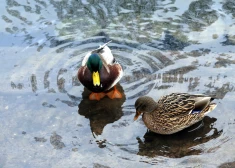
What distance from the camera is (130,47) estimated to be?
6.35 meters

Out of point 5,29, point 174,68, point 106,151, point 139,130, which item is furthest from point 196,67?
point 5,29

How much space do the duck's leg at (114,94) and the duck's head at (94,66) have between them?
28 centimetres

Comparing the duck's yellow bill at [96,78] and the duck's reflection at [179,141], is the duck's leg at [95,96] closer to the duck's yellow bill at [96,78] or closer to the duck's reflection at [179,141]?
the duck's yellow bill at [96,78]

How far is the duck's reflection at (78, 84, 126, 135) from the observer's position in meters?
5.05

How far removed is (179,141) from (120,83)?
123cm

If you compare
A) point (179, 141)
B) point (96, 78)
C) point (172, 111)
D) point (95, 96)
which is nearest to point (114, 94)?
point (95, 96)

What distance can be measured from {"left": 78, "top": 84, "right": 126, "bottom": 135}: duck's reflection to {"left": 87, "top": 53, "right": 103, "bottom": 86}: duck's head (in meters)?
0.27

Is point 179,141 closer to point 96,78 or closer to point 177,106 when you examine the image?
point 177,106

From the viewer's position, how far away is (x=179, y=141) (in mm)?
4789

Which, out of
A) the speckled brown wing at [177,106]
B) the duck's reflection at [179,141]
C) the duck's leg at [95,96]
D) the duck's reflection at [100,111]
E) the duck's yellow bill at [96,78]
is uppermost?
the duck's yellow bill at [96,78]

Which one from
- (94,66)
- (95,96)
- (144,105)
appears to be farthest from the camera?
(95,96)

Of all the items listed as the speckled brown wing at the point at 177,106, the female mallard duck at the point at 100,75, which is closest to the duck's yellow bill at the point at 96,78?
the female mallard duck at the point at 100,75

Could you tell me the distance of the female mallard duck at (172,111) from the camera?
4770mm

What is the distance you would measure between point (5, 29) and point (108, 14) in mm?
1535
